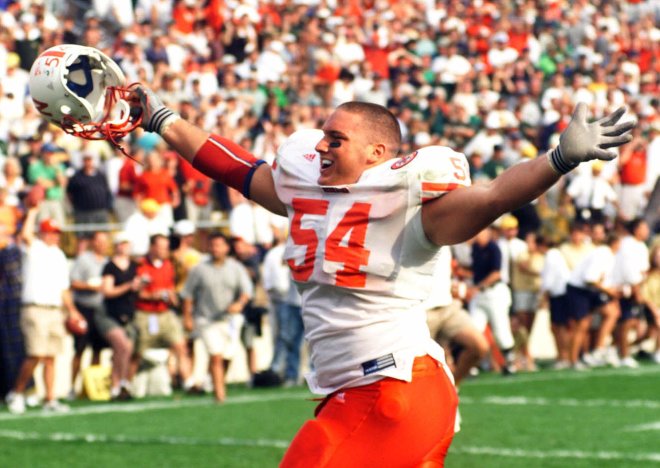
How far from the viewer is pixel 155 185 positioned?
17.0m

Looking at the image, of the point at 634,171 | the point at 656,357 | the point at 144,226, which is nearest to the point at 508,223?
the point at 656,357

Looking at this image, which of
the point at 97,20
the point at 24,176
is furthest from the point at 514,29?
the point at 24,176

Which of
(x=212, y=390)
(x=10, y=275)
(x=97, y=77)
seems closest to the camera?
(x=97, y=77)

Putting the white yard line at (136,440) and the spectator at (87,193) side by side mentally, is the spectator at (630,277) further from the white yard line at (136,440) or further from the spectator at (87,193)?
the white yard line at (136,440)

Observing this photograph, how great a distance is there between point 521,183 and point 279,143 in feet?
47.1

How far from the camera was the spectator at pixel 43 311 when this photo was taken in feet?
44.9

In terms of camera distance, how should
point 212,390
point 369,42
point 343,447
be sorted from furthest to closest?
point 369,42
point 212,390
point 343,447

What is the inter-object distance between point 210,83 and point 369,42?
4397mm

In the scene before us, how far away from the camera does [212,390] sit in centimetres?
1516

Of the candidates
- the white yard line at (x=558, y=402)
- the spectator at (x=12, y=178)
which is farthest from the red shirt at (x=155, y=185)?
the white yard line at (x=558, y=402)

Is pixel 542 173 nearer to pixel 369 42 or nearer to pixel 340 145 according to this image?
pixel 340 145

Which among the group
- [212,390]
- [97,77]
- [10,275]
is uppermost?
[97,77]

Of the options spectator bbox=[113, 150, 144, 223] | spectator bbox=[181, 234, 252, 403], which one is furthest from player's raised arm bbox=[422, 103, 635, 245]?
spectator bbox=[113, 150, 144, 223]

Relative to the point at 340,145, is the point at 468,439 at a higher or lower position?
lower
